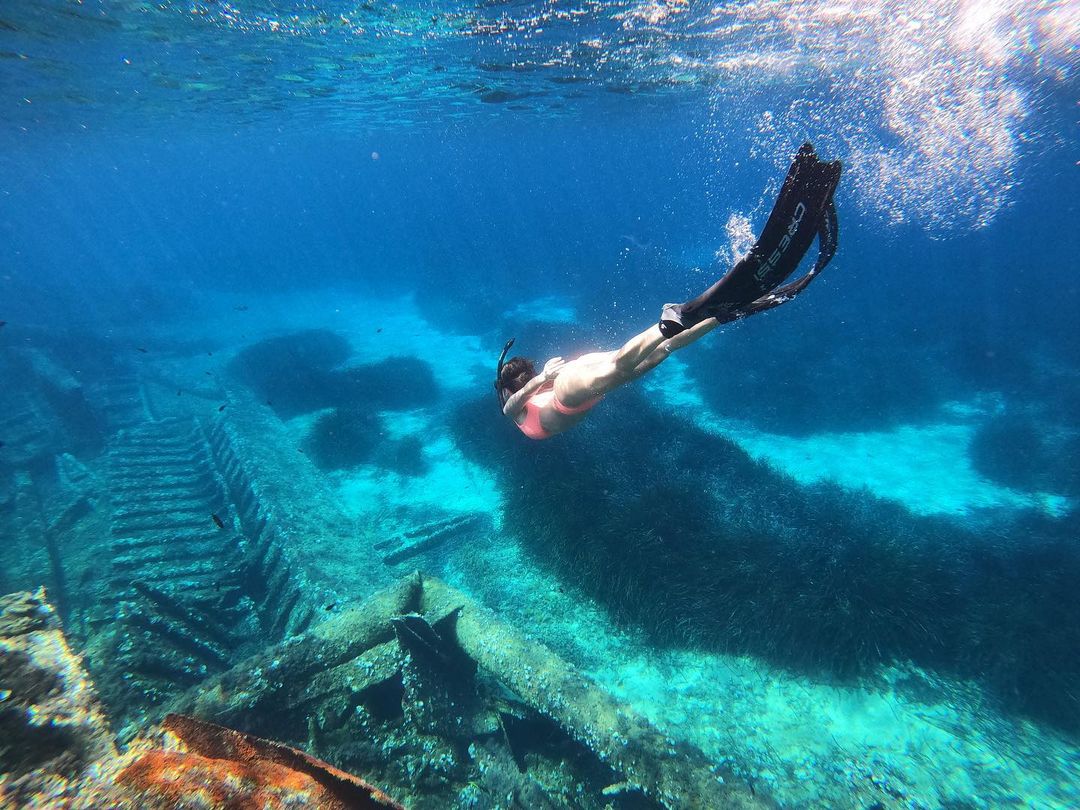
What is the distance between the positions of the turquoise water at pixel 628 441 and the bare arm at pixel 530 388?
288 cm

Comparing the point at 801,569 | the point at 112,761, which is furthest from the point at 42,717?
the point at 801,569

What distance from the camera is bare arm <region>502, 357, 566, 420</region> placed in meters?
4.57

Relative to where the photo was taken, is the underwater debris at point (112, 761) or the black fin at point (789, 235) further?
the black fin at point (789, 235)

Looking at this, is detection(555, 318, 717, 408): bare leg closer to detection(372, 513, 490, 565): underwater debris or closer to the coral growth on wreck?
the coral growth on wreck

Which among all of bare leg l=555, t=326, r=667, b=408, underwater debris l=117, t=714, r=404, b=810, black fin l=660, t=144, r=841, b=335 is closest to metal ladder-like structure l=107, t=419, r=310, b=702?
underwater debris l=117, t=714, r=404, b=810

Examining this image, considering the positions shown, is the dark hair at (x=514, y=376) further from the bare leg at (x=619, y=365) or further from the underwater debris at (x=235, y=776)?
the underwater debris at (x=235, y=776)

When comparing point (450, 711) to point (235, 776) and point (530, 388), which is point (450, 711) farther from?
point (235, 776)

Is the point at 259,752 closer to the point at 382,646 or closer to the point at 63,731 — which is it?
the point at 63,731

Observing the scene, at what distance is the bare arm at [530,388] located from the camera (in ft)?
15.0

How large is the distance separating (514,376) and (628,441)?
5.70m

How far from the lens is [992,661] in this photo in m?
6.05

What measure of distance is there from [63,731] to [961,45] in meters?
26.5

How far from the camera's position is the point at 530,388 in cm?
462

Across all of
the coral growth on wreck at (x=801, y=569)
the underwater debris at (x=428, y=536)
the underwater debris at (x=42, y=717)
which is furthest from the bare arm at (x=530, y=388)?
the underwater debris at (x=428, y=536)
